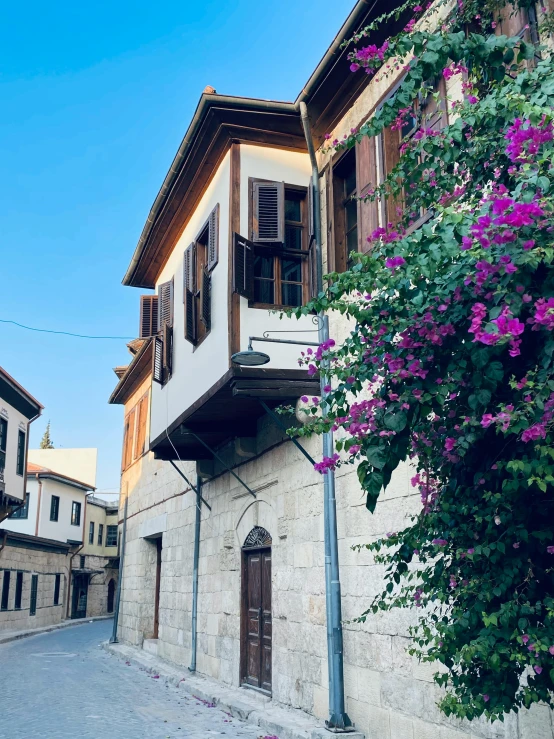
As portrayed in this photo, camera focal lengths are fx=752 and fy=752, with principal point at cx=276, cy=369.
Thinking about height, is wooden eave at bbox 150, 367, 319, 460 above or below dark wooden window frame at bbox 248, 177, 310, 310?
below

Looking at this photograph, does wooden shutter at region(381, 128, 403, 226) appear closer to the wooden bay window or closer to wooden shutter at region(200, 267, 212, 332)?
the wooden bay window

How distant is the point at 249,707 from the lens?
27.5ft

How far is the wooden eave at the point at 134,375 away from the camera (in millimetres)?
17281

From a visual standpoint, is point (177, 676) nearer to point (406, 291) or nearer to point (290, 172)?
point (290, 172)

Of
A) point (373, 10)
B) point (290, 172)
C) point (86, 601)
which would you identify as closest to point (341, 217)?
point (290, 172)

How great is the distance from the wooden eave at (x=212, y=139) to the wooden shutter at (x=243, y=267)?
1412 mm

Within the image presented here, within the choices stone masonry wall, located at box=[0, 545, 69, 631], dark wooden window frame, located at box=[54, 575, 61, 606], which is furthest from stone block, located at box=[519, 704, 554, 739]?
dark wooden window frame, located at box=[54, 575, 61, 606]

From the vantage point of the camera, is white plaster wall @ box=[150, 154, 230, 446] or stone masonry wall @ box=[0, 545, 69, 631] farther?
stone masonry wall @ box=[0, 545, 69, 631]

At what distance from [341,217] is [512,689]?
20.1 feet

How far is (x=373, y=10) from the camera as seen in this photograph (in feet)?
23.5

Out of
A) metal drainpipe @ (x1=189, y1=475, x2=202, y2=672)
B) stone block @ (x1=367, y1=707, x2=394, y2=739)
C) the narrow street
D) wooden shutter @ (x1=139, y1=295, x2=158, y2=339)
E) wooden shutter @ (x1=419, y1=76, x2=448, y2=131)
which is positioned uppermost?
wooden shutter @ (x1=139, y1=295, x2=158, y2=339)

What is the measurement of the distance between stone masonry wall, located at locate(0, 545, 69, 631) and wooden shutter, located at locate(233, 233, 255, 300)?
843 inches

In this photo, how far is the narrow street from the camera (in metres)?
7.81

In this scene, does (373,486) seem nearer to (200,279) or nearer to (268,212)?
(268,212)
